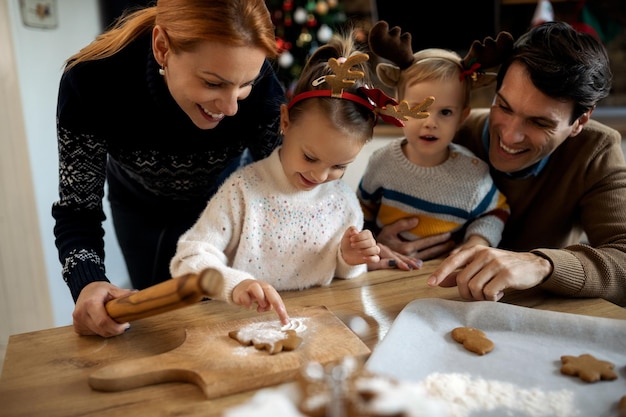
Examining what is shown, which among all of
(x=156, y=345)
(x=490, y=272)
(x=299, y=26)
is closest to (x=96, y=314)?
(x=156, y=345)

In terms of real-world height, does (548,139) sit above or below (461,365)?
above

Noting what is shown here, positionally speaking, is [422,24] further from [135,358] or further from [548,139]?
[135,358]

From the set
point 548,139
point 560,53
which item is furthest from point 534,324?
point 560,53

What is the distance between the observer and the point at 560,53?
56.3 inches

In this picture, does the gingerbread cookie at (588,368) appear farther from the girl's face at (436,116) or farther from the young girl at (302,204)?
the girl's face at (436,116)

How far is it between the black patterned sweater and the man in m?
0.50

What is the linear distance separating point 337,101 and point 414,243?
52cm

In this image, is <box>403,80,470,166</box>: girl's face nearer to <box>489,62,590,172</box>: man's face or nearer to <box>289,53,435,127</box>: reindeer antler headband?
<box>489,62,590,172</box>: man's face

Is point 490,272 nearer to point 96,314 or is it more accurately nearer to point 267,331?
point 267,331

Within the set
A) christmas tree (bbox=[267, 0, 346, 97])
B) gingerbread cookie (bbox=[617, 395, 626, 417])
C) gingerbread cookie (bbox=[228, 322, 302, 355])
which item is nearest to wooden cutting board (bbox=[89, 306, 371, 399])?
gingerbread cookie (bbox=[228, 322, 302, 355])

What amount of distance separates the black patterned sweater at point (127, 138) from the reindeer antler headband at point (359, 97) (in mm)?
232

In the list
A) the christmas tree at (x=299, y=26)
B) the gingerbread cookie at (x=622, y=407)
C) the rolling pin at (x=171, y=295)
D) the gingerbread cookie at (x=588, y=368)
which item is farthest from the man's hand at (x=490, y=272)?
the christmas tree at (x=299, y=26)

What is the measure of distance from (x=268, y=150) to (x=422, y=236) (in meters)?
0.49

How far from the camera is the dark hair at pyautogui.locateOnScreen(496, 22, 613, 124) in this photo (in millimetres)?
1416
